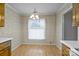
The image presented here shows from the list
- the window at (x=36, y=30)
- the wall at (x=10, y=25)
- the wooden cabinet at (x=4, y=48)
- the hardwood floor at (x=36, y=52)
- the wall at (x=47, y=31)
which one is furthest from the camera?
the window at (x=36, y=30)

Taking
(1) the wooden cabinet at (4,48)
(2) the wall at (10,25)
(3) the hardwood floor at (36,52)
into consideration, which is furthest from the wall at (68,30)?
(1) the wooden cabinet at (4,48)

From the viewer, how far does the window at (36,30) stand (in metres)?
10.3

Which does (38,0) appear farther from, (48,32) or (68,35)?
(48,32)

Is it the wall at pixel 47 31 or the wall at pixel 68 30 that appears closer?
the wall at pixel 68 30

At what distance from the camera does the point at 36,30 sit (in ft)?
34.2

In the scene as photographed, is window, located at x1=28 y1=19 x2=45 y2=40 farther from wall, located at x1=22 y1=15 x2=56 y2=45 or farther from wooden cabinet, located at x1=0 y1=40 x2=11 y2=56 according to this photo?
wooden cabinet, located at x1=0 y1=40 x2=11 y2=56

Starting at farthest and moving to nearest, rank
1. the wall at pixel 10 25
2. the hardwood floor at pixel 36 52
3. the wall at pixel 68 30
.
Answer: the wall at pixel 68 30
the hardwood floor at pixel 36 52
the wall at pixel 10 25

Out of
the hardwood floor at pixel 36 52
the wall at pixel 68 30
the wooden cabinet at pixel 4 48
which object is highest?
the wall at pixel 68 30

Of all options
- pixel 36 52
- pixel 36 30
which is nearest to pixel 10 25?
pixel 36 52

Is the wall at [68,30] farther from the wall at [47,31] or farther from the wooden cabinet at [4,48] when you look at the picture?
the wooden cabinet at [4,48]

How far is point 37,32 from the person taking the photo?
10.4m

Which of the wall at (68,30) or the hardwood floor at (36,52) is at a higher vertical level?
the wall at (68,30)

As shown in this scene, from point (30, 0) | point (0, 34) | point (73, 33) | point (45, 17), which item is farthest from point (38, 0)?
point (45, 17)

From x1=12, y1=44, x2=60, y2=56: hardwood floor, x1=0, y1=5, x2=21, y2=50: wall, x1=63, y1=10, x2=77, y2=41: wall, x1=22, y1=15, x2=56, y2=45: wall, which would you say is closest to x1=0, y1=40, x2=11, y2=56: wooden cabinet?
x1=0, y1=5, x2=21, y2=50: wall
